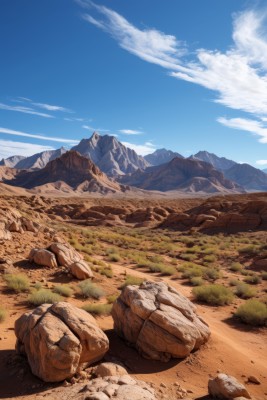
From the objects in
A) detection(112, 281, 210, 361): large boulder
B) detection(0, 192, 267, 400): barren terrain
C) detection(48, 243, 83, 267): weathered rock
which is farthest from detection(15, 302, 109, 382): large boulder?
detection(48, 243, 83, 267): weathered rock

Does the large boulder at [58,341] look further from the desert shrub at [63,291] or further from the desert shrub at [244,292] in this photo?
the desert shrub at [244,292]

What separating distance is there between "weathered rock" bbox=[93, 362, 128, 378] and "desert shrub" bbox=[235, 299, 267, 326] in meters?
5.89

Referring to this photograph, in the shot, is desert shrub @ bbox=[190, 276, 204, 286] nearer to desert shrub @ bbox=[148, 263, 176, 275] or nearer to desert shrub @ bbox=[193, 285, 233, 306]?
desert shrub @ bbox=[148, 263, 176, 275]

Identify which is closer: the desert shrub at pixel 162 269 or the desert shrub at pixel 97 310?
the desert shrub at pixel 97 310

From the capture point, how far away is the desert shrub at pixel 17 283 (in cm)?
1086

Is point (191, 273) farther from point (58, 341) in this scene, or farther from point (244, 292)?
point (58, 341)

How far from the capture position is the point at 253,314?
10.7m

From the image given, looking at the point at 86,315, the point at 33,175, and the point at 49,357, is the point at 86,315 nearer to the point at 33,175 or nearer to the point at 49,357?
the point at 49,357

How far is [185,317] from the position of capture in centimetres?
789

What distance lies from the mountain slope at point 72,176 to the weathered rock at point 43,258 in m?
136

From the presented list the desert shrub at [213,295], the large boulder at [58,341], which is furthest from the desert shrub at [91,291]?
the large boulder at [58,341]

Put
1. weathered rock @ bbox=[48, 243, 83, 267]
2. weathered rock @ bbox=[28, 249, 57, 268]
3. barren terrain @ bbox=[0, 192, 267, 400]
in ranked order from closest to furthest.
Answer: barren terrain @ bbox=[0, 192, 267, 400]
weathered rock @ bbox=[28, 249, 57, 268]
weathered rock @ bbox=[48, 243, 83, 267]

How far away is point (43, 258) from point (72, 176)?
5755 inches

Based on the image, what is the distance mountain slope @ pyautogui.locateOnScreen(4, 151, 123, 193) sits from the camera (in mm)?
152625
